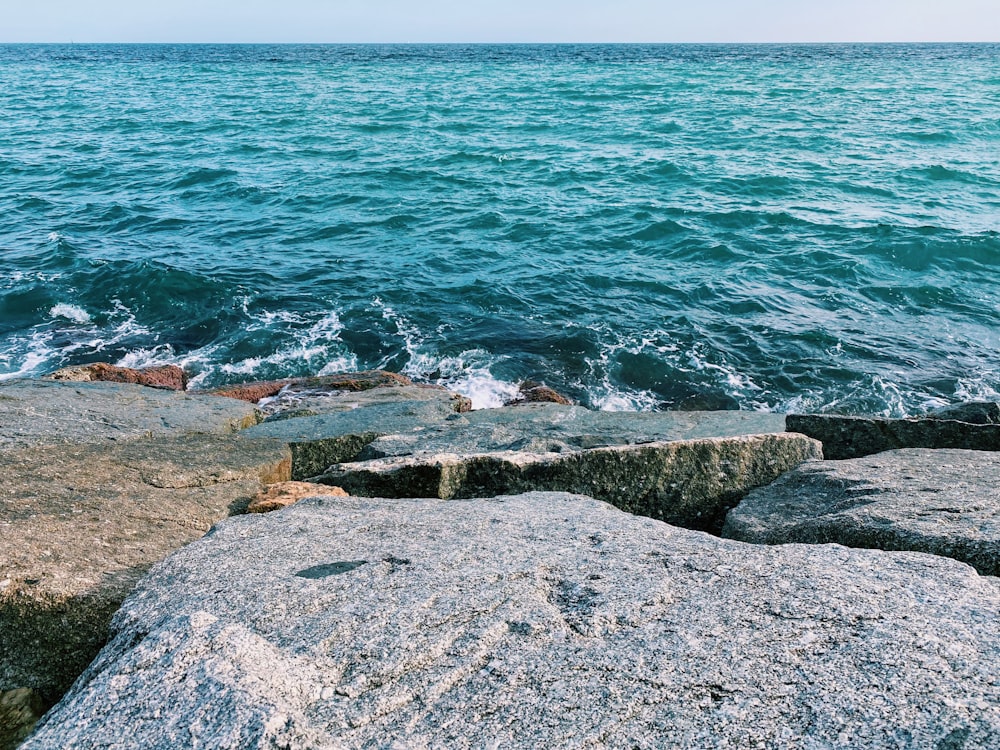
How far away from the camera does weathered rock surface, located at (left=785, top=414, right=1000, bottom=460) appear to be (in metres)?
5.72

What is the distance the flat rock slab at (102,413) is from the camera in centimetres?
598

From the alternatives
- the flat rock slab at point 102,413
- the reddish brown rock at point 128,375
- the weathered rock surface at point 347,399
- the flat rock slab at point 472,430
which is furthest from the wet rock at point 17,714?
the reddish brown rock at point 128,375

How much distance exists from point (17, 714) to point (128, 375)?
303 inches

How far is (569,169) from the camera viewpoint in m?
23.8

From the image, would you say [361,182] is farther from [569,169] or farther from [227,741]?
[227,741]

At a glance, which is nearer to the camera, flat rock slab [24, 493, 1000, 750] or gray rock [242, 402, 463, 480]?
flat rock slab [24, 493, 1000, 750]

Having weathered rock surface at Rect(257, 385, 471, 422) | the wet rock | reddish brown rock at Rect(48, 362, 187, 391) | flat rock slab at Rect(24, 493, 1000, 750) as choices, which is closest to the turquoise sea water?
reddish brown rock at Rect(48, 362, 187, 391)

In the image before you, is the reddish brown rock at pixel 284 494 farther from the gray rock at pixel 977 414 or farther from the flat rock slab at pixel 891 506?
the gray rock at pixel 977 414

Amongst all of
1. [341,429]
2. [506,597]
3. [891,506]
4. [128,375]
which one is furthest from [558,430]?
[128,375]

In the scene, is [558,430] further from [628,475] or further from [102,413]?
[102,413]

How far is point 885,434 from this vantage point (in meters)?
5.76

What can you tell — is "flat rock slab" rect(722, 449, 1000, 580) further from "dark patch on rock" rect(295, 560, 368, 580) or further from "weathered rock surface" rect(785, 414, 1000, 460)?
"dark patch on rock" rect(295, 560, 368, 580)

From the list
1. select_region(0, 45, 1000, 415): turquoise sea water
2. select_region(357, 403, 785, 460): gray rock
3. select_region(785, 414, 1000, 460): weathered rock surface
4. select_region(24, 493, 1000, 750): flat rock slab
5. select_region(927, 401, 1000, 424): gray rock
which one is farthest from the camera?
select_region(0, 45, 1000, 415): turquoise sea water

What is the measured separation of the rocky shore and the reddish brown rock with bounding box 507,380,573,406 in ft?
13.7
